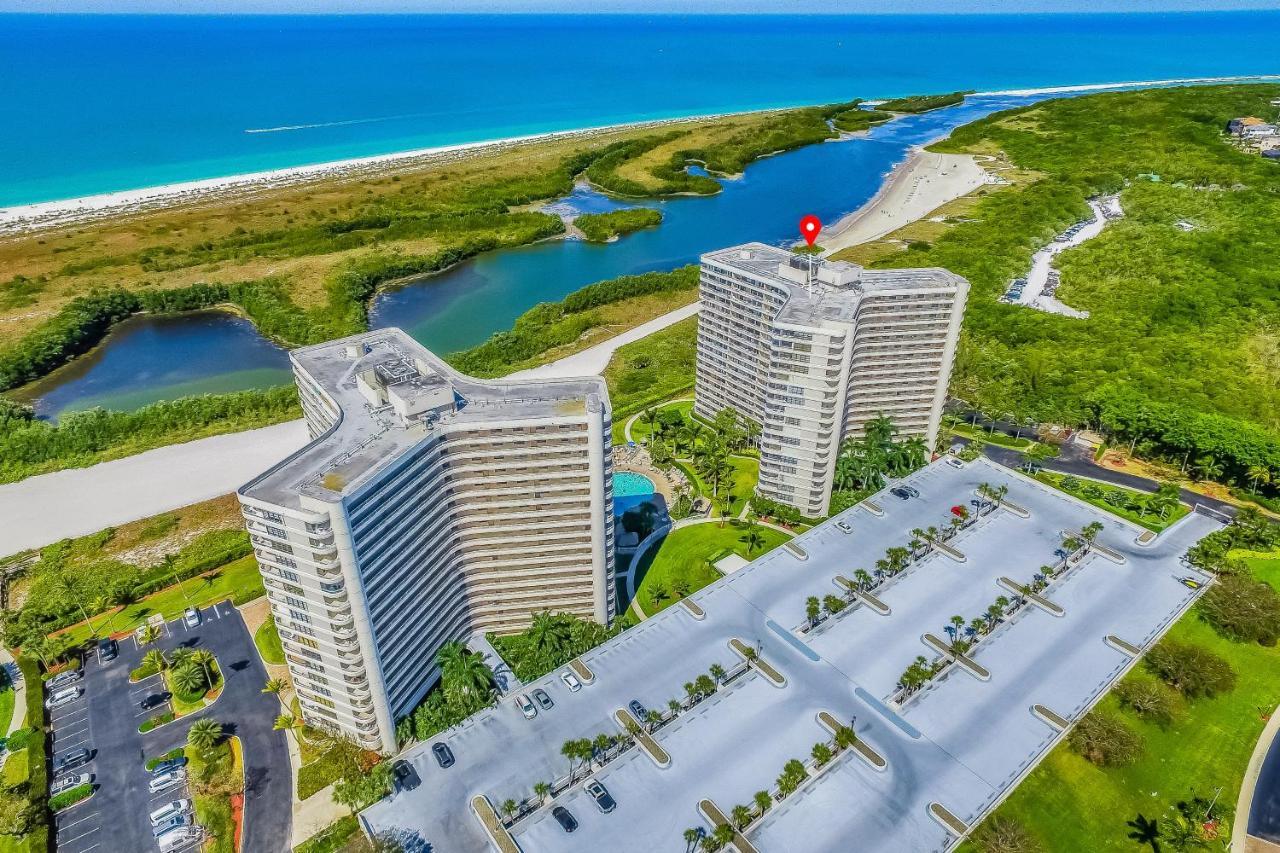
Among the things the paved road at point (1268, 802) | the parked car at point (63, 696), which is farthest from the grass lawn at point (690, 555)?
the parked car at point (63, 696)

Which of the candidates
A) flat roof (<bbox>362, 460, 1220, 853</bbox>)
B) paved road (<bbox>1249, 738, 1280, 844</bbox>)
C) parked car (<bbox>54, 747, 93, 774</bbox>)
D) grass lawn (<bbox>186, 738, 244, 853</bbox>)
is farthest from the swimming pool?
paved road (<bbox>1249, 738, 1280, 844</bbox>)

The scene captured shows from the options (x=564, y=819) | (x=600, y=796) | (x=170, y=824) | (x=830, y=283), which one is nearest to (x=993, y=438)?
(x=830, y=283)

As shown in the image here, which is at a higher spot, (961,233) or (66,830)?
(961,233)

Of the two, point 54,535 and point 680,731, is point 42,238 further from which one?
point 680,731

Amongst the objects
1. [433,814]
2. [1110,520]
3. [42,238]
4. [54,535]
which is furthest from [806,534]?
[42,238]

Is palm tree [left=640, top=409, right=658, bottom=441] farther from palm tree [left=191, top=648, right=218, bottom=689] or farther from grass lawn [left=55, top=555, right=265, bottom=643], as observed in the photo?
palm tree [left=191, top=648, right=218, bottom=689]

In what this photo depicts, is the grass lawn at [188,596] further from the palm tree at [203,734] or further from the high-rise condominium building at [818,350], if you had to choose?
the high-rise condominium building at [818,350]

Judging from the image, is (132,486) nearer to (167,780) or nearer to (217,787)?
(167,780)
